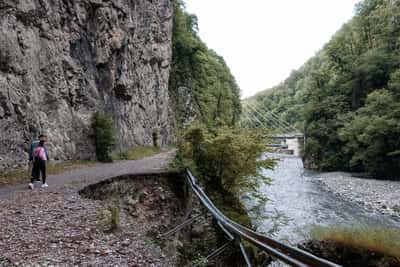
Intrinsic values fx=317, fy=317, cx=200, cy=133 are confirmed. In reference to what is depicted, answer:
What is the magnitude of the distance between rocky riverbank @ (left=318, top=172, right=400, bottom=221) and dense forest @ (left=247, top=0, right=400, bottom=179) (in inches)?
136

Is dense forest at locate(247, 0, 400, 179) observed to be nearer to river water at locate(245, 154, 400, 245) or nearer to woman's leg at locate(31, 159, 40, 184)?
river water at locate(245, 154, 400, 245)

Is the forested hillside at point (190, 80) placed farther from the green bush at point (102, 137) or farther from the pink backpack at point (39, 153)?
the pink backpack at point (39, 153)

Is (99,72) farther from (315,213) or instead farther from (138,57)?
(315,213)

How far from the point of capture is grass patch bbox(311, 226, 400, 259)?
4879 millimetres

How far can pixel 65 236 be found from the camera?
5.25 meters

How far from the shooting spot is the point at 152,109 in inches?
1184

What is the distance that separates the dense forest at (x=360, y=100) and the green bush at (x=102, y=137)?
2095cm

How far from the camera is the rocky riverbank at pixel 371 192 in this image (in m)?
16.0

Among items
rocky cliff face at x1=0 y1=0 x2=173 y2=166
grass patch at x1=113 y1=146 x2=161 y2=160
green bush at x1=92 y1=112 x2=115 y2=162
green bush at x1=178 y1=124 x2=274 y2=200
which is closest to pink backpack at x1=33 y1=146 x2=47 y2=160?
rocky cliff face at x1=0 y1=0 x2=173 y2=166

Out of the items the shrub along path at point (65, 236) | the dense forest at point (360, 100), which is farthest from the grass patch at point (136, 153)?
the dense forest at point (360, 100)

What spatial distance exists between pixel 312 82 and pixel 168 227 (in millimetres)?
39114

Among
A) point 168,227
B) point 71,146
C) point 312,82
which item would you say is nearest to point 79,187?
point 168,227

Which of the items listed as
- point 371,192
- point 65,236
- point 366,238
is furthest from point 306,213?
point 65,236

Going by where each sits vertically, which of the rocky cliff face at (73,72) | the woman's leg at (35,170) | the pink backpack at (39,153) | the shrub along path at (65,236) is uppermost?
the rocky cliff face at (73,72)
